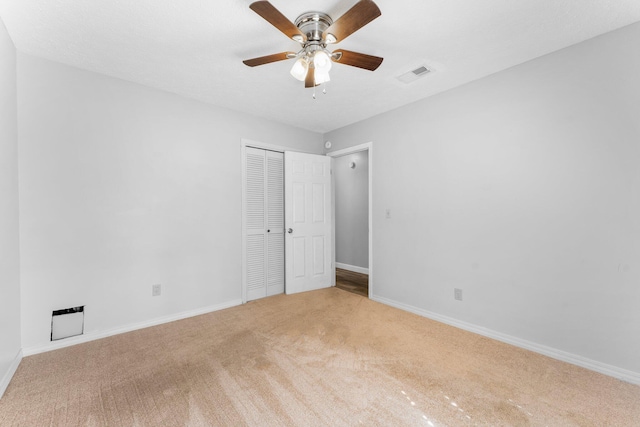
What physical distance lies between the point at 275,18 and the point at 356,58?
26.5 inches

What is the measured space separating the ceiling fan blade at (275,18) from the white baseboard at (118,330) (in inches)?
122

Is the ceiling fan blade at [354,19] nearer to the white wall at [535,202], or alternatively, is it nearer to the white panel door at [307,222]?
the white wall at [535,202]

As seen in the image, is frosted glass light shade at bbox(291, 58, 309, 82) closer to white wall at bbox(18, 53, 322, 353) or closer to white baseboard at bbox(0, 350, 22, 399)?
white wall at bbox(18, 53, 322, 353)

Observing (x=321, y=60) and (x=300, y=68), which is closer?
(x=321, y=60)

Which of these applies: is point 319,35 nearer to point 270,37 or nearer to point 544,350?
point 270,37

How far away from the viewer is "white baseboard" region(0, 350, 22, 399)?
1913 millimetres

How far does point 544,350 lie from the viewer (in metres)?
2.46

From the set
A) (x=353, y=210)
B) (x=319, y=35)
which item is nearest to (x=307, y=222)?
(x=353, y=210)

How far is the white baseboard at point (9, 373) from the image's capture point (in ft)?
6.28

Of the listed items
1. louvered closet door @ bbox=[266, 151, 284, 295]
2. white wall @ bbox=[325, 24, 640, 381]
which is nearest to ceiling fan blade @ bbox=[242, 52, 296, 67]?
white wall @ bbox=[325, 24, 640, 381]

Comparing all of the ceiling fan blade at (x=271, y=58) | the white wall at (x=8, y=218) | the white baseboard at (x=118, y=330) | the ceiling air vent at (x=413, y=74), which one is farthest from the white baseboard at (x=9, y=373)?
the ceiling air vent at (x=413, y=74)

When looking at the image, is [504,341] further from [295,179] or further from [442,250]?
[295,179]

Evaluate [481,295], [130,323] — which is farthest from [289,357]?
[481,295]

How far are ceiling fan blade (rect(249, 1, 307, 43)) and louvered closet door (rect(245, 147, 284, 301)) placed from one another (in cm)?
219
